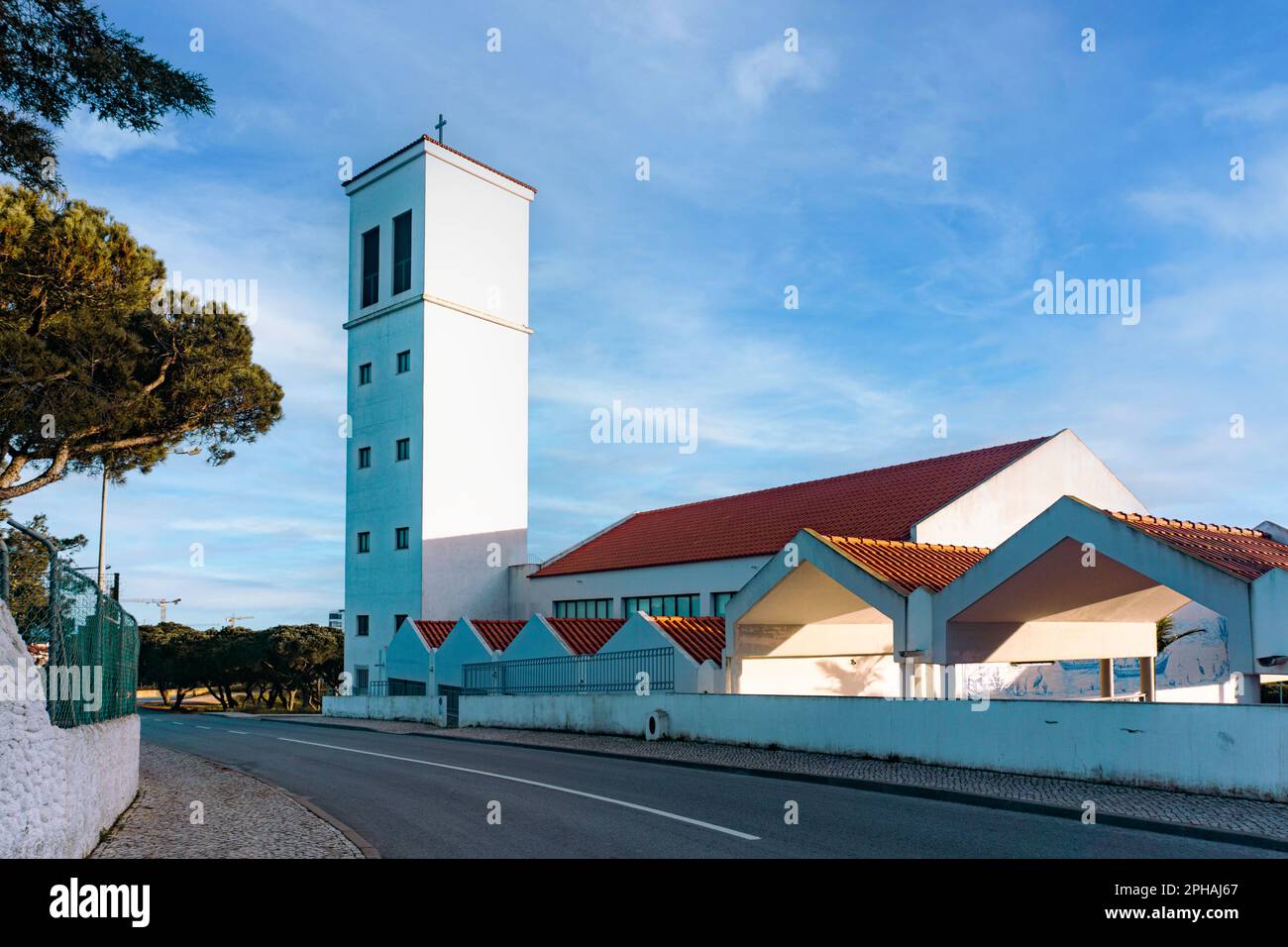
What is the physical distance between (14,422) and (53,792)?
18.0 m

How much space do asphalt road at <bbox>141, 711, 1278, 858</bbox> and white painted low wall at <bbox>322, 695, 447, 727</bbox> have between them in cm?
1505

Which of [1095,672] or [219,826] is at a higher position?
[219,826]

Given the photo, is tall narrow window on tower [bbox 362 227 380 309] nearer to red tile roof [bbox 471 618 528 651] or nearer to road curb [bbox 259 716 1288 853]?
red tile roof [bbox 471 618 528 651]

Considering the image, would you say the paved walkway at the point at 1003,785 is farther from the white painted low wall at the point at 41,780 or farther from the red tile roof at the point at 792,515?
the red tile roof at the point at 792,515

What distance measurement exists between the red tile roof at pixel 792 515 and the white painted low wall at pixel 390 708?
10.6 m

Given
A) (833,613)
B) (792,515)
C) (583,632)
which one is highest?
(792,515)

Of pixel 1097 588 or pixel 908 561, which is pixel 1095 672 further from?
pixel 908 561

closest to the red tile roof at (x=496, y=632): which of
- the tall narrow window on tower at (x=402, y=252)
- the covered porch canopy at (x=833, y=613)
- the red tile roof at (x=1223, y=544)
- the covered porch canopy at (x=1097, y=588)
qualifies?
the covered porch canopy at (x=833, y=613)

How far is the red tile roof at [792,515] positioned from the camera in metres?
35.0

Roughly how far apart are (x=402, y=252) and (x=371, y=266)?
8.74 ft

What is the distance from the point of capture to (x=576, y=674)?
2828cm

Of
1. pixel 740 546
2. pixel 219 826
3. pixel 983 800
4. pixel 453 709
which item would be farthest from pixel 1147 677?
pixel 219 826

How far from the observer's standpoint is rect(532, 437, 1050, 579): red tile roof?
3500 cm
